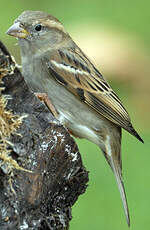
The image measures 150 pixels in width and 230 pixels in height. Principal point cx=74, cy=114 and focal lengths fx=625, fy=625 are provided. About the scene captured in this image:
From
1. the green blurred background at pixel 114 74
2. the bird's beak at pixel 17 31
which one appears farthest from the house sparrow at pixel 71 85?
the green blurred background at pixel 114 74

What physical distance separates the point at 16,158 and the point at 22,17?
73.8 inches

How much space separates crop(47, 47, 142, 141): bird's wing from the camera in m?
4.68

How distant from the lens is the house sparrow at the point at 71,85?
4602 millimetres

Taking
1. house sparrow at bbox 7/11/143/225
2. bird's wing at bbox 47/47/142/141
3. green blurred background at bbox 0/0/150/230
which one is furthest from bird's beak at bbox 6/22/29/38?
green blurred background at bbox 0/0/150/230

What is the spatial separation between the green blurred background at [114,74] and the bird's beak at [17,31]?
7.62 ft

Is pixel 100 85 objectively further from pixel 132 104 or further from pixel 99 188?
pixel 132 104

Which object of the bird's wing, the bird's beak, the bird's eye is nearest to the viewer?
the bird's beak

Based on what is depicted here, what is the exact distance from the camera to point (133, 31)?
1082cm

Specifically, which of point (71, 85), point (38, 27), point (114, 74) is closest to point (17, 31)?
point (38, 27)

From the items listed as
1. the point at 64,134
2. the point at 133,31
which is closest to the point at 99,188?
the point at 64,134

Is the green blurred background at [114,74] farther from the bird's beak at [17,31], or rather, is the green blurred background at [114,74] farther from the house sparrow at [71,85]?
the bird's beak at [17,31]

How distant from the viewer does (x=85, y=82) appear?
4.83m

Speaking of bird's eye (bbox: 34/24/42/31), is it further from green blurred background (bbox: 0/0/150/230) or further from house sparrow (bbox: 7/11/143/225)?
green blurred background (bbox: 0/0/150/230)

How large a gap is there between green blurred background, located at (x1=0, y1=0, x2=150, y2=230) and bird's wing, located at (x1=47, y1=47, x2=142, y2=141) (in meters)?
1.82
